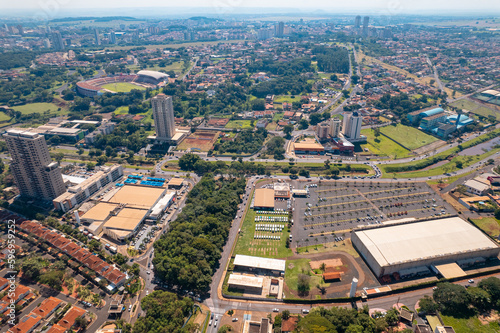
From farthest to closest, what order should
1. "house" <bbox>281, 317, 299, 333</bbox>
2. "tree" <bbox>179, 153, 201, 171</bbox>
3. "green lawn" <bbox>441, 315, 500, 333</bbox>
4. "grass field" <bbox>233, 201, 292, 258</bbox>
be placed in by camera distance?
"tree" <bbox>179, 153, 201, 171</bbox>, "grass field" <bbox>233, 201, 292, 258</bbox>, "green lawn" <bbox>441, 315, 500, 333</bbox>, "house" <bbox>281, 317, 299, 333</bbox>

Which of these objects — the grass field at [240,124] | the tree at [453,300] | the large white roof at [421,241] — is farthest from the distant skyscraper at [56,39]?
the tree at [453,300]

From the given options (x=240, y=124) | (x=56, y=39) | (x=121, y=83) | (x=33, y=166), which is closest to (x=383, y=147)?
(x=240, y=124)

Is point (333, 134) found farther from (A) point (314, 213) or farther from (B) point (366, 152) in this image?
(A) point (314, 213)

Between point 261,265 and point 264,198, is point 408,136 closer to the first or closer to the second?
point 264,198

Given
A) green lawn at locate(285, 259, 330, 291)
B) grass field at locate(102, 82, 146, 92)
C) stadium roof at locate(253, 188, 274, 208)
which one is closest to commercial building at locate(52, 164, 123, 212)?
stadium roof at locate(253, 188, 274, 208)

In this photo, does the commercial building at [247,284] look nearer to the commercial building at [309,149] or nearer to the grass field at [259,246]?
the grass field at [259,246]

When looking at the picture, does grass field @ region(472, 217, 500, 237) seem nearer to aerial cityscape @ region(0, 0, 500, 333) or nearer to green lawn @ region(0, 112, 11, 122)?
aerial cityscape @ region(0, 0, 500, 333)

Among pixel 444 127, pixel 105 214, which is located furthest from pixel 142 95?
pixel 444 127
